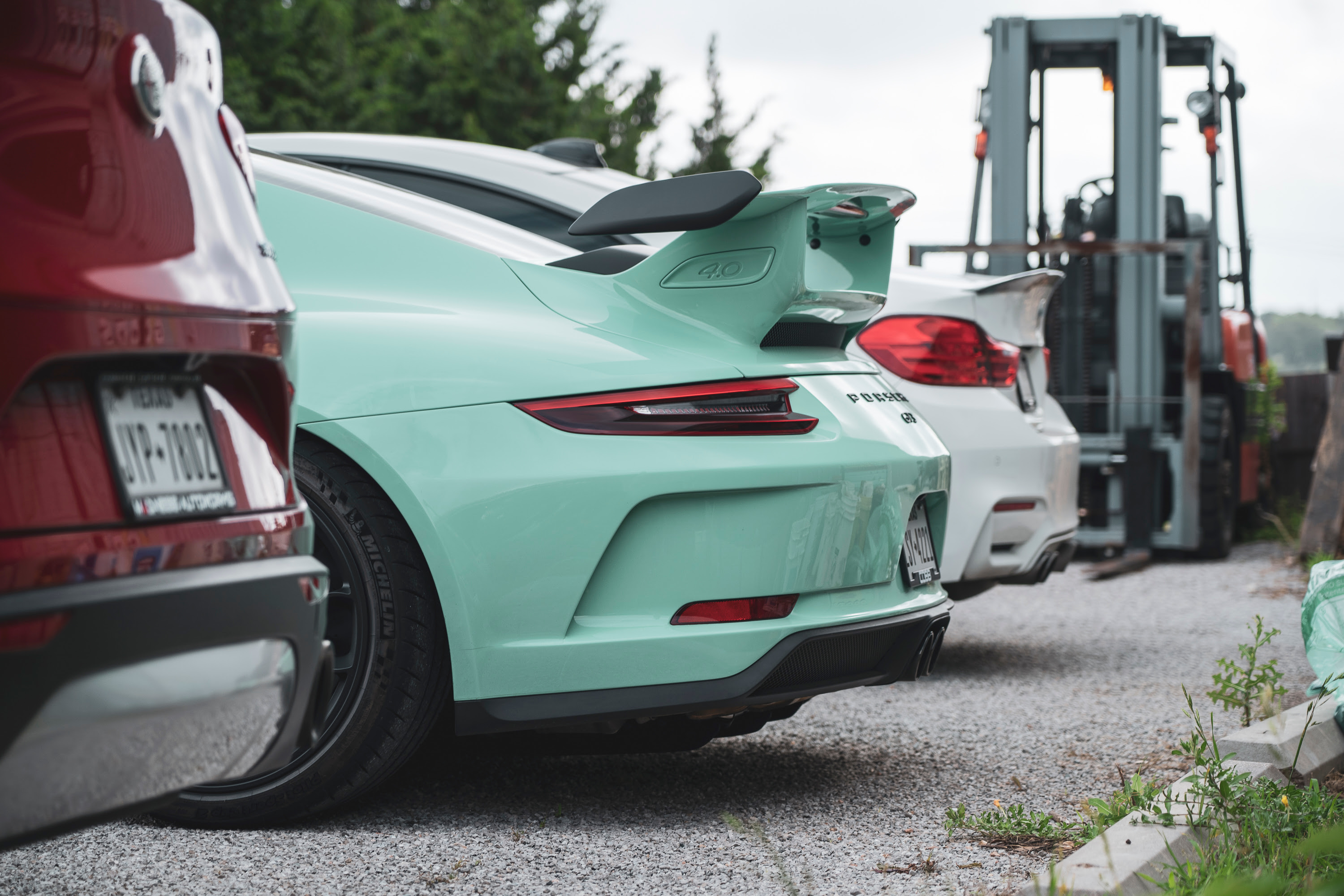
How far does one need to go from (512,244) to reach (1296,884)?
6.91 ft

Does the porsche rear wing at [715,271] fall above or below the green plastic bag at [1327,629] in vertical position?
above

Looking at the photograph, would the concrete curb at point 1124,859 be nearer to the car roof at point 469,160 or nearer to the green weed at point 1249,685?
the green weed at point 1249,685

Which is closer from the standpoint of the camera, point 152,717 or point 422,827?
point 152,717

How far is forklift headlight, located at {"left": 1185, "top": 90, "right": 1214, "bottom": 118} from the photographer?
9.98 metres

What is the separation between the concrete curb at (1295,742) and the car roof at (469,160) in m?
2.75

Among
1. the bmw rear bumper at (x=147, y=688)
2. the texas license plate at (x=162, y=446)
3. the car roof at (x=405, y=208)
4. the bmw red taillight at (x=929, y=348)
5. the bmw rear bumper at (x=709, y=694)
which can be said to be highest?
the car roof at (x=405, y=208)

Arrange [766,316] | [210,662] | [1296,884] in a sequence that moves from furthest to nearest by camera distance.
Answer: [766,316] → [1296,884] → [210,662]

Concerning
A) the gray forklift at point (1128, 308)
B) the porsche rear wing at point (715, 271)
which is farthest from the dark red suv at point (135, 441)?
the gray forklift at point (1128, 308)

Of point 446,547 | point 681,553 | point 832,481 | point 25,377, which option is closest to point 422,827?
point 446,547

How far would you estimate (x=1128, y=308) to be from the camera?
29.4ft

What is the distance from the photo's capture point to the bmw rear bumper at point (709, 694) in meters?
2.69

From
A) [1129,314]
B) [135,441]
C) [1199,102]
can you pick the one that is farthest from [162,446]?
[1199,102]

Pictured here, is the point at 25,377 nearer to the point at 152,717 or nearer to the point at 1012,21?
the point at 152,717

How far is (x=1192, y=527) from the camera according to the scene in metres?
8.75
